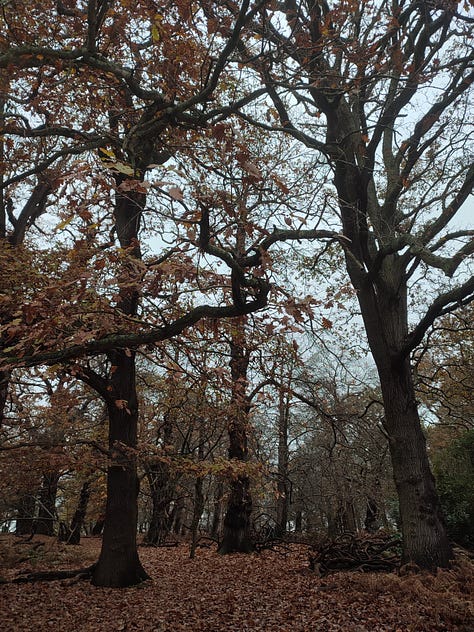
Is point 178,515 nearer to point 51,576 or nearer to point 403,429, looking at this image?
point 51,576

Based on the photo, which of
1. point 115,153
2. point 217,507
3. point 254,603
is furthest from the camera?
point 217,507

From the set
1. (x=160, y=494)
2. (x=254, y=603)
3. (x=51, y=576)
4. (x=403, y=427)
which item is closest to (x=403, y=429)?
(x=403, y=427)

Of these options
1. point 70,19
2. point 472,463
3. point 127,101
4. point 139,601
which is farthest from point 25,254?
point 472,463

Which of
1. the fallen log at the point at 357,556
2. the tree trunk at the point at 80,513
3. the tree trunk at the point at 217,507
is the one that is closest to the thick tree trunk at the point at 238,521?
the fallen log at the point at 357,556

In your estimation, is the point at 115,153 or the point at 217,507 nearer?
the point at 115,153

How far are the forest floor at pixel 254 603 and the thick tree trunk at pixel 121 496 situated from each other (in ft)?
0.96

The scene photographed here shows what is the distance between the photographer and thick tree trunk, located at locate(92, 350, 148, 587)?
777 cm

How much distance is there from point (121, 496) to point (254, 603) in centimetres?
300

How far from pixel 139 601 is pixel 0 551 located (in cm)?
563

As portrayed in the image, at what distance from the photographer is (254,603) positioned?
21.8 feet

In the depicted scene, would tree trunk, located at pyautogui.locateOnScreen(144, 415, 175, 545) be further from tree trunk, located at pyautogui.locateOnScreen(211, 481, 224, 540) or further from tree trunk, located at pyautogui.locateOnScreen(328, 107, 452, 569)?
tree trunk, located at pyautogui.locateOnScreen(328, 107, 452, 569)

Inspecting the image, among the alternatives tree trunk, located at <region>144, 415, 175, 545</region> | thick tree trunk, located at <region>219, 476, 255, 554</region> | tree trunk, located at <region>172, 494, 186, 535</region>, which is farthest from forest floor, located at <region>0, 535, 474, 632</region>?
tree trunk, located at <region>172, 494, 186, 535</region>

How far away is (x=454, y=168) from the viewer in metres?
8.02

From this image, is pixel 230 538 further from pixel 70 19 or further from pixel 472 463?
pixel 70 19
